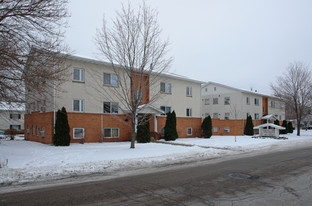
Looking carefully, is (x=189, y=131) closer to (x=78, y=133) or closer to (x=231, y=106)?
(x=231, y=106)

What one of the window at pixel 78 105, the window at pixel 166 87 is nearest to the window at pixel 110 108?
the window at pixel 78 105

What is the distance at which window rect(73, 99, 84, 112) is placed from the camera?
771 inches

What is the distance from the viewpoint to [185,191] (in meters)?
6.53

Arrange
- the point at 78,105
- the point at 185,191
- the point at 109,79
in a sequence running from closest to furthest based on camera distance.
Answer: the point at 185,191, the point at 78,105, the point at 109,79

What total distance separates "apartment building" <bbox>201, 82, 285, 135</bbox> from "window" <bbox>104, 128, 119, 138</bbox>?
16.1m

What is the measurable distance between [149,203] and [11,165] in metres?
7.32

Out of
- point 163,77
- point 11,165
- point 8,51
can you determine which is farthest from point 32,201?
point 163,77

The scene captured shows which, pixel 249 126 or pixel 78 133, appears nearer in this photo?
pixel 78 133

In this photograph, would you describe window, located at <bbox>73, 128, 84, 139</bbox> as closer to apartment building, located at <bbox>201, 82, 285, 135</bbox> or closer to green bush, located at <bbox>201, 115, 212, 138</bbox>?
green bush, located at <bbox>201, 115, 212, 138</bbox>

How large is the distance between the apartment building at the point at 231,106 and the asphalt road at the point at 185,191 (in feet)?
84.5

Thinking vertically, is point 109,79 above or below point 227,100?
above

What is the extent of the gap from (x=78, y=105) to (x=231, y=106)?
24.3 meters

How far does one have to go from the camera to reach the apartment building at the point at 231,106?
113 ft

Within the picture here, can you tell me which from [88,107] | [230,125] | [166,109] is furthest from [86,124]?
[230,125]
